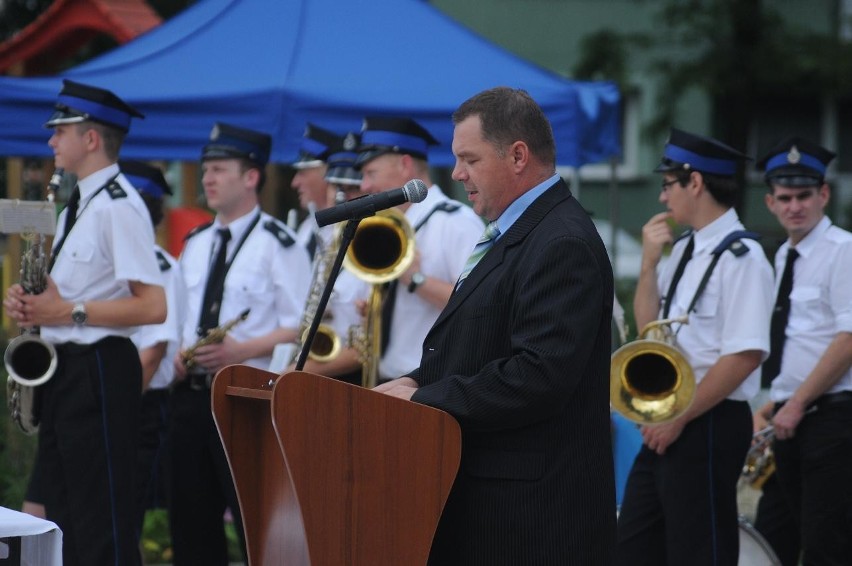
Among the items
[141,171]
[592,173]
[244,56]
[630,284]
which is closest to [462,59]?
[244,56]

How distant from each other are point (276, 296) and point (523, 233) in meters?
3.24

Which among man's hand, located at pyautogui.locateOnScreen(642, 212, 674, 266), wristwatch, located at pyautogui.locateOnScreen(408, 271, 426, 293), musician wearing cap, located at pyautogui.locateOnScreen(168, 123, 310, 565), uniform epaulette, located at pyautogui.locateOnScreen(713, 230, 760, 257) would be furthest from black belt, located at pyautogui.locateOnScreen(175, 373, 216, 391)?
uniform epaulette, located at pyautogui.locateOnScreen(713, 230, 760, 257)

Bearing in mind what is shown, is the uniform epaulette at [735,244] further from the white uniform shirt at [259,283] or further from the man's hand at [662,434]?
the white uniform shirt at [259,283]

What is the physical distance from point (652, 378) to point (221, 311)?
2.25 metres

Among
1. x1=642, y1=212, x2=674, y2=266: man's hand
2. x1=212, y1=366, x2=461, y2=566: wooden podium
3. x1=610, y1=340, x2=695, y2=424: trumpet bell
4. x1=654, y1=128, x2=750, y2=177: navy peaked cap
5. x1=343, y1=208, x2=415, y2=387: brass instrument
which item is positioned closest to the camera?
x1=212, y1=366, x2=461, y2=566: wooden podium

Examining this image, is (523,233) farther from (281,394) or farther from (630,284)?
(630,284)

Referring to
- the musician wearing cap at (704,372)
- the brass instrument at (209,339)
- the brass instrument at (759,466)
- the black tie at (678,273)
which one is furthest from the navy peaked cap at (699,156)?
the brass instrument at (209,339)

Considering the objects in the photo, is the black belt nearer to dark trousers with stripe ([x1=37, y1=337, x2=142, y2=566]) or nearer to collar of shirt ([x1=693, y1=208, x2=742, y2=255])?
dark trousers with stripe ([x1=37, y1=337, x2=142, y2=566])

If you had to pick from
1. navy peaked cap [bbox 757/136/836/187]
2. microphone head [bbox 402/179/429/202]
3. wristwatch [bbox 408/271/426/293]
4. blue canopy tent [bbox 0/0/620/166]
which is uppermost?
blue canopy tent [bbox 0/0/620/166]

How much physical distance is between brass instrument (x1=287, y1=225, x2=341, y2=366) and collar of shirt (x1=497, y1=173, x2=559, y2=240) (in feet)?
9.23

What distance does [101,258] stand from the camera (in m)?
5.75

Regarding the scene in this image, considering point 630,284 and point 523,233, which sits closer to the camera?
point 523,233

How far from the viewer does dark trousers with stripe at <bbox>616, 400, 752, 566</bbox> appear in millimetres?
5637

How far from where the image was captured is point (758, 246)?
5773mm
